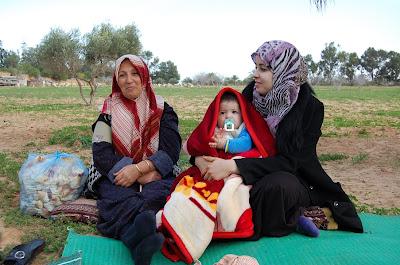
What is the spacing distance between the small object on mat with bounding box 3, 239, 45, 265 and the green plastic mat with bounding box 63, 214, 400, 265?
0.19m

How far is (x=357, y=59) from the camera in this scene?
259ft

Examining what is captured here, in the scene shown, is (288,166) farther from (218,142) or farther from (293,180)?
(218,142)

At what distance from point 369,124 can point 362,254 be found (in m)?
9.50

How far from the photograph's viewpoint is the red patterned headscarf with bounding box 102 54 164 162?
373 centimetres

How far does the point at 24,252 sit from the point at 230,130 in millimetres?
1605

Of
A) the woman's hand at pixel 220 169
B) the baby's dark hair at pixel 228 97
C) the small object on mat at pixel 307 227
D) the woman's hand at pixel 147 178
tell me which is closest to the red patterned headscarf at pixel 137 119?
the woman's hand at pixel 147 178

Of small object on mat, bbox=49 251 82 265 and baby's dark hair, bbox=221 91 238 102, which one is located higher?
baby's dark hair, bbox=221 91 238 102

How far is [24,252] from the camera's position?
2855 millimetres

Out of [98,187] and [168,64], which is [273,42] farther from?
[168,64]

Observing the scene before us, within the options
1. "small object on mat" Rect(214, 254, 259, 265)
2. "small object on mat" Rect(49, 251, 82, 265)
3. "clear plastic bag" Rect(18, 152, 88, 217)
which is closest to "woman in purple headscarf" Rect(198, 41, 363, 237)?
"small object on mat" Rect(214, 254, 259, 265)

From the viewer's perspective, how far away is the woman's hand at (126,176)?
3510 mm

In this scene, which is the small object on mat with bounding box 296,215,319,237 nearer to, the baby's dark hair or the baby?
the baby

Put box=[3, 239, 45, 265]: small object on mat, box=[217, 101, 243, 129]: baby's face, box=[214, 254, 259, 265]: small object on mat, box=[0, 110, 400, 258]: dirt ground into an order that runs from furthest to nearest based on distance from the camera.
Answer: box=[0, 110, 400, 258]: dirt ground, box=[217, 101, 243, 129]: baby's face, box=[3, 239, 45, 265]: small object on mat, box=[214, 254, 259, 265]: small object on mat

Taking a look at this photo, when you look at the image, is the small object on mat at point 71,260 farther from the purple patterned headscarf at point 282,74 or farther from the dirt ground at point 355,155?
the purple patterned headscarf at point 282,74
